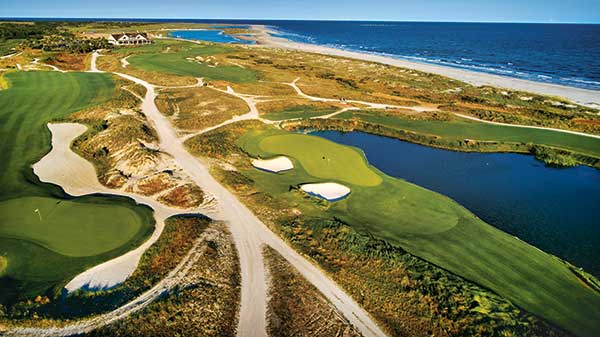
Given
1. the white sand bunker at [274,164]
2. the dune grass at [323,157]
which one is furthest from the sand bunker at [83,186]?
the dune grass at [323,157]

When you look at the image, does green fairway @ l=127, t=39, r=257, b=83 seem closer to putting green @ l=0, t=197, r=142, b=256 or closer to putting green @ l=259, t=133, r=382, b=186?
putting green @ l=259, t=133, r=382, b=186

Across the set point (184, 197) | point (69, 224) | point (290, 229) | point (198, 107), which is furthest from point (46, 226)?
point (198, 107)

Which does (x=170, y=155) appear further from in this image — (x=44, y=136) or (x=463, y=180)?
(x=463, y=180)

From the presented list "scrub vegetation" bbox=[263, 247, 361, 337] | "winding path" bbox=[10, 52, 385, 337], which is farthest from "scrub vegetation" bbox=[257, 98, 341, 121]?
"scrub vegetation" bbox=[263, 247, 361, 337]

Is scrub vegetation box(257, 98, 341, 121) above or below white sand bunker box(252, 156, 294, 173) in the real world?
above

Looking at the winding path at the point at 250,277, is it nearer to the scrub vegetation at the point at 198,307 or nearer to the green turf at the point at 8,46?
the scrub vegetation at the point at 198,307
